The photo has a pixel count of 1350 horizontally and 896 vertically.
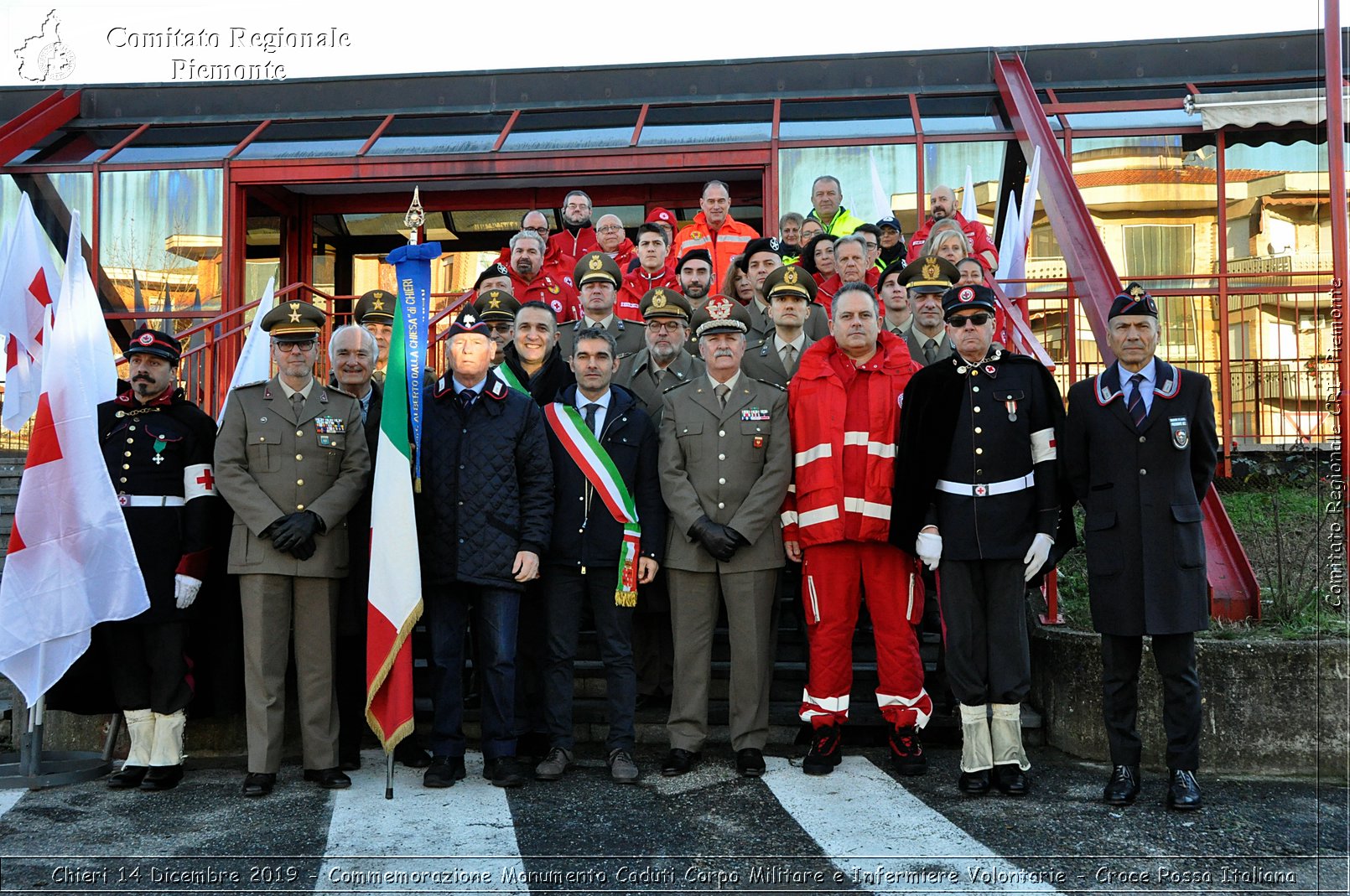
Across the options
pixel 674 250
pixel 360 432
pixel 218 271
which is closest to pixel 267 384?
pixel 360 432

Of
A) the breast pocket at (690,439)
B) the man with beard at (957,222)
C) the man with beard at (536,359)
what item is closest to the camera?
the breast pocket at (690,439)

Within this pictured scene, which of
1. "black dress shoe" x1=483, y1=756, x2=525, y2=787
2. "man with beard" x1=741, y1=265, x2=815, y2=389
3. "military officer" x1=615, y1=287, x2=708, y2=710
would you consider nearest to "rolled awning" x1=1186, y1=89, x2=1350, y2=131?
"man with beard" x1=741, y1=265, x2=815, y2=389

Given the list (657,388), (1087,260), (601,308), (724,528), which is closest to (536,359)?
(657,388)

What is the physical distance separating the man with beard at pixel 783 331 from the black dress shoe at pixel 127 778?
3732 millimetres

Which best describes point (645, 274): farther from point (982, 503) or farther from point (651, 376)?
point (982, 503)

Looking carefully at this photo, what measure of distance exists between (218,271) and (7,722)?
23.7 ft

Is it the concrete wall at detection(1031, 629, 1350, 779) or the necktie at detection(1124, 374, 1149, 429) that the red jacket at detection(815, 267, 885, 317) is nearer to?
the necktie at detection(1124, 374, 1149, 429)

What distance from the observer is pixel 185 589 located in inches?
225

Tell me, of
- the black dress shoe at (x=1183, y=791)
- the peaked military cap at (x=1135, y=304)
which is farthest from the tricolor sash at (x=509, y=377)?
the black dress shoe at (x=1183, y=791)

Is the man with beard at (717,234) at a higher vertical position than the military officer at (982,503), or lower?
higher

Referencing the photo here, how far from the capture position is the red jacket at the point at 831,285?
8.09 metres

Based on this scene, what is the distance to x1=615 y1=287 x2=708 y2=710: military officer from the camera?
21.0 ft

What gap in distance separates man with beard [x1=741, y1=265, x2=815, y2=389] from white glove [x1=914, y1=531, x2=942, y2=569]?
1.59m

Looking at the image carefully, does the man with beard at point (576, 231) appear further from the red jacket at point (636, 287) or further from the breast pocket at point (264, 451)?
the breast pocket at point (264, 451)
